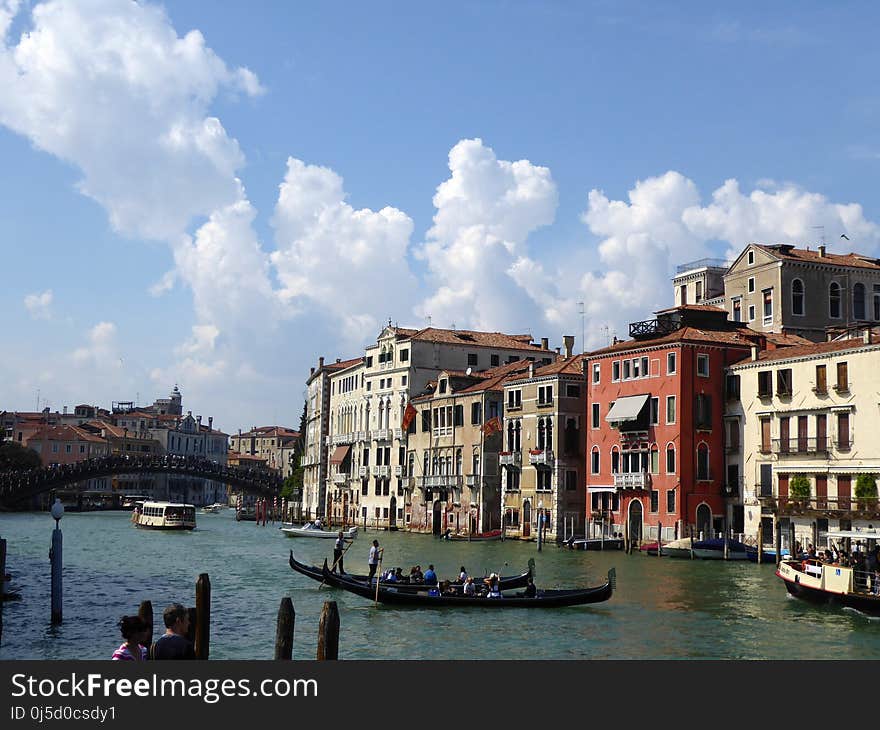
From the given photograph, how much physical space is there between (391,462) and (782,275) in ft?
83.8

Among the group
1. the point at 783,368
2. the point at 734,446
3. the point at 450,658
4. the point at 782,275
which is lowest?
the point at 450,658

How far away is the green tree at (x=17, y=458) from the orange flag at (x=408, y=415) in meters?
34.4

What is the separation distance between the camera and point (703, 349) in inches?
→ 1727

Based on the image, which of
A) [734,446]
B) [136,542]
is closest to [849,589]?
[734,446]

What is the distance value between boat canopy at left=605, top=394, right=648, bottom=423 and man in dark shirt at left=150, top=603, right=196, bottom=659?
37139 millimetres

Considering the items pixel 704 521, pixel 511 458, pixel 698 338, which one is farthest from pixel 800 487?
pixel 511 458

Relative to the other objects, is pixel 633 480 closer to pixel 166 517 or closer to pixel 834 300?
pixel 834 300

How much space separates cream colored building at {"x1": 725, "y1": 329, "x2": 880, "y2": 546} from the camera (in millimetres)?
37000

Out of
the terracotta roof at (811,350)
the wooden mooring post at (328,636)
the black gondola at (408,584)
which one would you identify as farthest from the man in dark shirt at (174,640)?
the terracotta roof at (811,350)

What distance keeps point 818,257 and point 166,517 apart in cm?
3710

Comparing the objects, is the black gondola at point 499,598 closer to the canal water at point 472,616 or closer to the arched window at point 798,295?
the canal water at point 472,616

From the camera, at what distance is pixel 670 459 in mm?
44031

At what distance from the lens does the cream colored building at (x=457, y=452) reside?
187 feet
